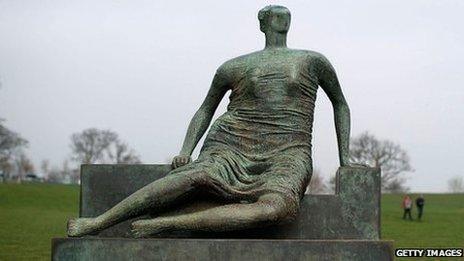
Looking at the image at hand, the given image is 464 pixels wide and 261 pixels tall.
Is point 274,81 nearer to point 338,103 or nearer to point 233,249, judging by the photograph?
point 338,103

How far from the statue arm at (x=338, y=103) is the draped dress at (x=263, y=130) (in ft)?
0.35

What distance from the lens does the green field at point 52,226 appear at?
1675 centimetres

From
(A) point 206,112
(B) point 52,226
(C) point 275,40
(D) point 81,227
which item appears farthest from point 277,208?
(B) point 52,226

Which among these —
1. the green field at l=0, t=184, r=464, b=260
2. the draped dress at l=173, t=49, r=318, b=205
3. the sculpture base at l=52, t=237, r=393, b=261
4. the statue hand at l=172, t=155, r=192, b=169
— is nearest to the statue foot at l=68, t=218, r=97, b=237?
the sculpture base at l=52, t=237, r=393, b=261

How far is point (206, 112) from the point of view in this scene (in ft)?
22.5

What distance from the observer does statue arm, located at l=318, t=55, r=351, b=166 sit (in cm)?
667

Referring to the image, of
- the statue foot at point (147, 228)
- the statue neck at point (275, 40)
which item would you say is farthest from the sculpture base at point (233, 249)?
the statue neck at point (275, 40)

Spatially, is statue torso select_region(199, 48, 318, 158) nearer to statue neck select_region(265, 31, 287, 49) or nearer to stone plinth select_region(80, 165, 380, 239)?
statue neck select_region(265, 31, 287, 49)

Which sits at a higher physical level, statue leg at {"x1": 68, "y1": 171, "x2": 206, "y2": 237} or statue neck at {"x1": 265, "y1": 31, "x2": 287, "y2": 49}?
statue neck at {"x1": 265, "y1": 31, "x2": 287, "y2": 49}

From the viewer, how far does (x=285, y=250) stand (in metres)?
5.34

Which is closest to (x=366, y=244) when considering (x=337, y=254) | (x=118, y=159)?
(x=337, y=254)

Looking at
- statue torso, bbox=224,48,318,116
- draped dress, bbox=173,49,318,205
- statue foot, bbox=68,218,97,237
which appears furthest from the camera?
statue torso, bbox=224,48,318,116

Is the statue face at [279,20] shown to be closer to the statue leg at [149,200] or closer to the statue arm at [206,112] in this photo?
the statue arm at [206,112]

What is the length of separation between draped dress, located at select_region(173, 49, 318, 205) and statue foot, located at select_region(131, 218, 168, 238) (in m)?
0.47
